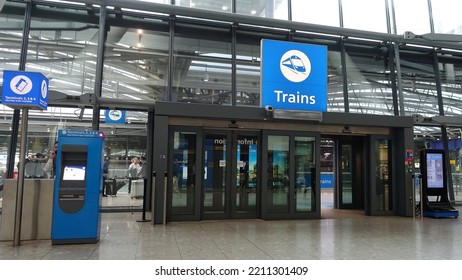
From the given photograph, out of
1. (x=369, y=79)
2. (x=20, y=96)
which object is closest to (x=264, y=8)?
(x=369, y=79)

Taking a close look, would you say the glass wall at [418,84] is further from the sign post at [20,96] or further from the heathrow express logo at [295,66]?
the sign post at [20,96]

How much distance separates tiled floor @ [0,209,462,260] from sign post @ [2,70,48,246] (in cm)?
54

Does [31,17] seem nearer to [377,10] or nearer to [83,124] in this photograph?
[83,124]

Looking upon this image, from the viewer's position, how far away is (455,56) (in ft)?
37.2

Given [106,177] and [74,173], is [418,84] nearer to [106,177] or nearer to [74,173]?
[106,177]

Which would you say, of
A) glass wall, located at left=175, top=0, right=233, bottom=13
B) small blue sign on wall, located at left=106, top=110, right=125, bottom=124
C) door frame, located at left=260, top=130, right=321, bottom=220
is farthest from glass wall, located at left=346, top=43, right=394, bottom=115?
small blue sign on wall, located at left=106, top=110, right=125, bottom=124

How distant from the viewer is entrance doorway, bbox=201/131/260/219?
8188 millimetres

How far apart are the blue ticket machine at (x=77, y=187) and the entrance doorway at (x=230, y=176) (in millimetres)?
2802

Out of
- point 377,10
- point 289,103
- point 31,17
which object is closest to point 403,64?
point 377,10

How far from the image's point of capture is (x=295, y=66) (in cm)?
827

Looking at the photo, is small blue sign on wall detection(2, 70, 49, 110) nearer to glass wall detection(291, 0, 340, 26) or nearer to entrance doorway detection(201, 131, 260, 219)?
entrance doorway detection(201, 131, 260, 219)

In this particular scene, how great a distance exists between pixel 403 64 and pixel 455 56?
6.22ft

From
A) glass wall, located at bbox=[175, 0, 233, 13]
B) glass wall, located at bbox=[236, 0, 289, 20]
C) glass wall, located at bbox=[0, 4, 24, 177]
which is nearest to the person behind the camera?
glass wall, located at bbox=[0, 4, 24, 177]

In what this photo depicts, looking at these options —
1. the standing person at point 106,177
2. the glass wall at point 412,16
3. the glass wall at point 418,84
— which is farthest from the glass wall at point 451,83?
the standing person at point 106,177
